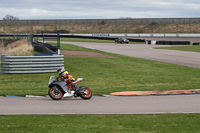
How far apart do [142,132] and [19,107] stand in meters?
4.29

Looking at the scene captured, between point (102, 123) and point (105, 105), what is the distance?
2.63m

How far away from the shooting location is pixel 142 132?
24.0 feet

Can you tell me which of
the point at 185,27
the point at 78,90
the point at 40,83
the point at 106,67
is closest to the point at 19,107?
the point at 78,90

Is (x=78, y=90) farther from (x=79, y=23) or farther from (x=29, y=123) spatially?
(x=79, y=23)

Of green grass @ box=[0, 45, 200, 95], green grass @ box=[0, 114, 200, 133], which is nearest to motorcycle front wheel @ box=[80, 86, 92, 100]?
green grass @ box=[0, 45, 200, 95]

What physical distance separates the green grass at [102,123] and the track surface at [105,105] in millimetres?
723

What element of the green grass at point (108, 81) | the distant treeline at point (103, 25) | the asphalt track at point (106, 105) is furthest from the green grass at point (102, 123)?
the distant treeline at point (103, 25)

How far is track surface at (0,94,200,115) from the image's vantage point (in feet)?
32.2

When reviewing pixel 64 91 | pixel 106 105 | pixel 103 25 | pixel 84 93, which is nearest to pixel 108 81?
pixel 84 93

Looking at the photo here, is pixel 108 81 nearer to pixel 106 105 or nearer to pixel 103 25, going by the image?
pixel 106 105

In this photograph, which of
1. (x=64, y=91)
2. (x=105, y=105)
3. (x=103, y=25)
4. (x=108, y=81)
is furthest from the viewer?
(x=103, y=25)

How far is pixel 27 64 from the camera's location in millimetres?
19250

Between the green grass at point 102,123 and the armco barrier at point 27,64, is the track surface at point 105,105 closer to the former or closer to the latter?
the green grass at point 102,123

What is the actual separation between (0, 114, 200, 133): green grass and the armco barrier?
1042cm
